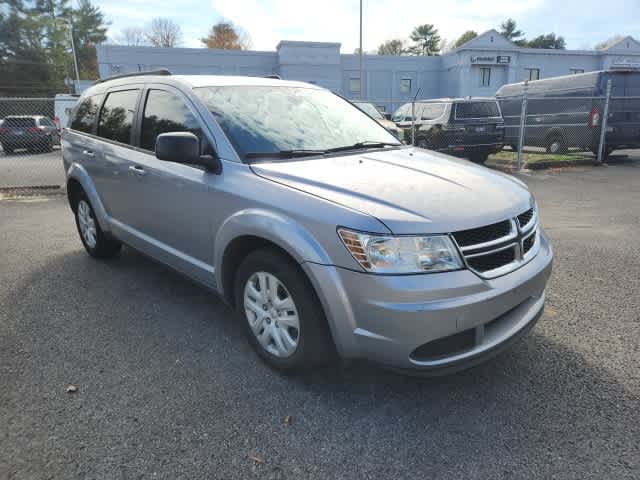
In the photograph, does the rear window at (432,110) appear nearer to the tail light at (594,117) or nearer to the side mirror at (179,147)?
the tail light at (594,117)

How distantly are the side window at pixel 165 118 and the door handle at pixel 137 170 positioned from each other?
0.17m

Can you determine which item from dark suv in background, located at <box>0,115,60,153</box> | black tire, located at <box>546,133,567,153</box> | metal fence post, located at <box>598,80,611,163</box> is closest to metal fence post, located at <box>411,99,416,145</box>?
black tire, located at <box>546,133,567,153</box>

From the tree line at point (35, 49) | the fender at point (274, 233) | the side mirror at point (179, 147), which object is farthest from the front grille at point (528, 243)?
the tree line at point (35, 49)

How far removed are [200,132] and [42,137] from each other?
1953 centimetres

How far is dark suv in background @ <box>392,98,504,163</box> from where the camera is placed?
465 inches

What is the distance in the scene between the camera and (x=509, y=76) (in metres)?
38.2

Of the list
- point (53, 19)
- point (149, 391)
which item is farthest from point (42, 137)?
point (53, 19)

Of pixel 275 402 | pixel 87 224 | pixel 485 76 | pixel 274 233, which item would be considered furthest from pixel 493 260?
pixel 485 76

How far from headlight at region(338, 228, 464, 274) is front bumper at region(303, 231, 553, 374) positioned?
0.04m

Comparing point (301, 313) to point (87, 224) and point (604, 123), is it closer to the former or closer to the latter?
point (87, 224)

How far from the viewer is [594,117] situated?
40.4 ft

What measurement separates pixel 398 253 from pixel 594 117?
12647 mm

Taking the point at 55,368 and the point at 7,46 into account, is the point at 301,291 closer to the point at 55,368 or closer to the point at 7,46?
the point at 55,368

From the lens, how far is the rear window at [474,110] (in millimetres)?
11867
